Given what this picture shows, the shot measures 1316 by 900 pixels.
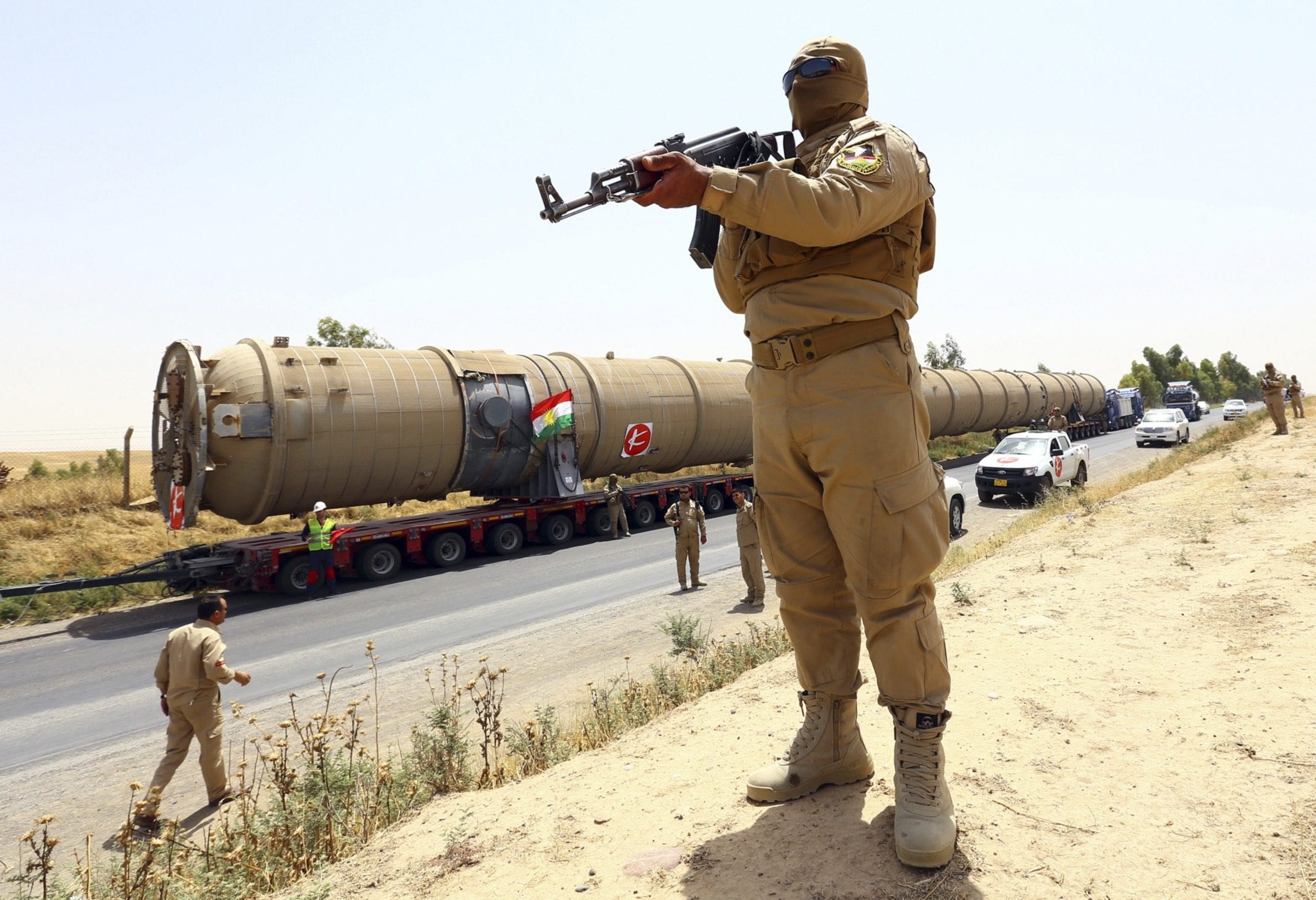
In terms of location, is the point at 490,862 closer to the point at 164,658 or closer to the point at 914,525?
the point at 914,525

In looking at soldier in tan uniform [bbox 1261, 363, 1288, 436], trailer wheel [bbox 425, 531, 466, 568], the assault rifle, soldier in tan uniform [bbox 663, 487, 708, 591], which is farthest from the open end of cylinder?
soldier in tan uniform [bbox 1261, 363, 1288, 436]

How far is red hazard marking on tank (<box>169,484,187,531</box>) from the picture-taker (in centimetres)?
1333

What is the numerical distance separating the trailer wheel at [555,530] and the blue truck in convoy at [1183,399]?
4391 centimetres

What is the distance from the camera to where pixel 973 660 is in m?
4.68

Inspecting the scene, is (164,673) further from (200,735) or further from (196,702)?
(200,735)

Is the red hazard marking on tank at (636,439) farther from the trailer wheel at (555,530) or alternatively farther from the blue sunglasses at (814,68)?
the blue sunglasses at (814,68)

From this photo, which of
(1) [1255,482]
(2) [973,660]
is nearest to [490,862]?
(2) [973,660]

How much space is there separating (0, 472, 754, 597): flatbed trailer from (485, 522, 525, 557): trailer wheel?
0.06ft

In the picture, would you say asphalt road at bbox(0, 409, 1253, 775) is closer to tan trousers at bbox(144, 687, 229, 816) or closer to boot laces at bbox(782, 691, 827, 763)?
tan trousers at bbox(144, 687, 229, 816)

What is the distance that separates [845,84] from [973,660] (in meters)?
3.28

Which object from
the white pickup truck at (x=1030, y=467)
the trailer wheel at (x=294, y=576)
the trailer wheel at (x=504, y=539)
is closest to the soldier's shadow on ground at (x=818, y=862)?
the trailer wheel at (x=294, y=576)

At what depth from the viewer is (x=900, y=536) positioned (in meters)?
2.63

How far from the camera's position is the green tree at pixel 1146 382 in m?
78.4

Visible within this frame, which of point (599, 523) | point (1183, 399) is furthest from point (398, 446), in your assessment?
point (1183, 399)
